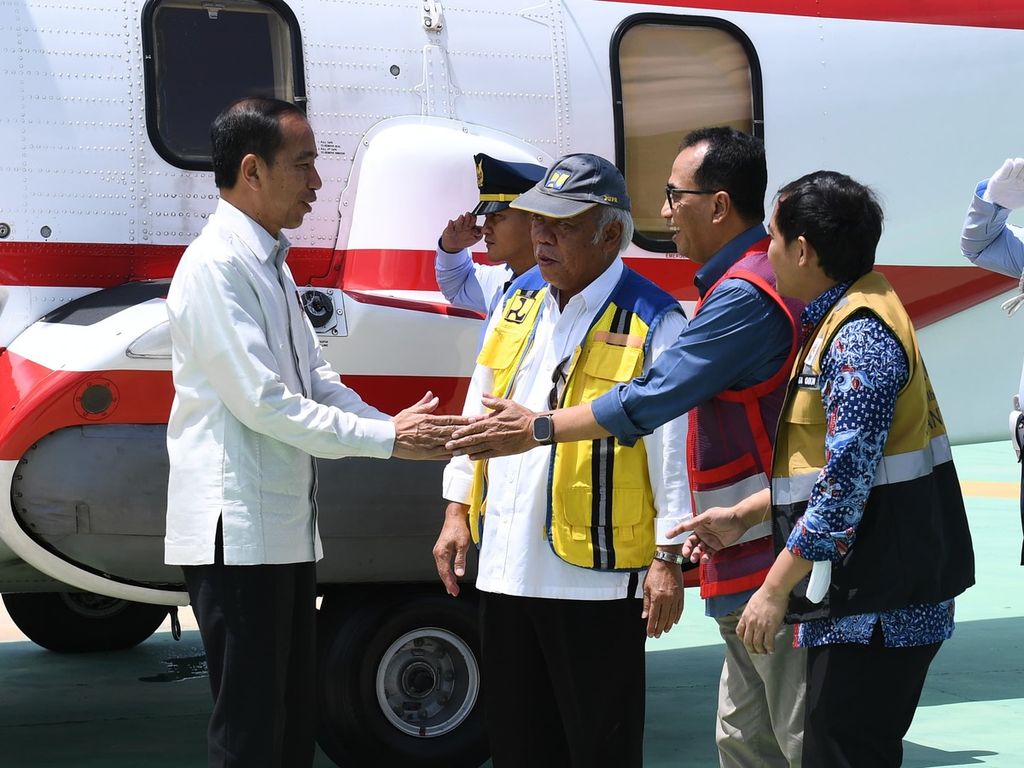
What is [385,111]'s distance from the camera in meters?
5.22

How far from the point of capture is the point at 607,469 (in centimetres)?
358

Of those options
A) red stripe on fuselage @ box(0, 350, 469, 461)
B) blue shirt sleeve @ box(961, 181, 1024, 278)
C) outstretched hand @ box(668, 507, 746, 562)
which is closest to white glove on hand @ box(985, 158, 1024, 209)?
blue shirt sleeve @ box(961, 181, 1024, 278)

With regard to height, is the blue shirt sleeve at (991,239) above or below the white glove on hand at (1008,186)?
below

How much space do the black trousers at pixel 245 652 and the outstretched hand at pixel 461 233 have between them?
171cm

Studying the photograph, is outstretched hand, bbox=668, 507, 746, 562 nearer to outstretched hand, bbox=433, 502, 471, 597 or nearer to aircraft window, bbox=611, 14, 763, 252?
outstretched hand, bbox=433, 502, 471, 597

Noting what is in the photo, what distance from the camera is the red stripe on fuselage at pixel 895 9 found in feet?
18.8

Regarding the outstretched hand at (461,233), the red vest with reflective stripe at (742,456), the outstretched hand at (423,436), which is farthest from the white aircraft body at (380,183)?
the red vest with reflective stripe at (742,456)

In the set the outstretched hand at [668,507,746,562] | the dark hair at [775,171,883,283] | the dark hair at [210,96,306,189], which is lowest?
the outstretched hand at [668,507,746,562]

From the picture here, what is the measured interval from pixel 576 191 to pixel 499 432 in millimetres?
640

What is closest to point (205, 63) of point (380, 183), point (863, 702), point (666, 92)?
point (380, 183)

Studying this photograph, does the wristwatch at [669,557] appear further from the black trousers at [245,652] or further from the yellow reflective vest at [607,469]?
the black trousers at [245,652]

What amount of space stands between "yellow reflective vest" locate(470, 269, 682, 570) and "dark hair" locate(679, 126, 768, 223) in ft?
0.99

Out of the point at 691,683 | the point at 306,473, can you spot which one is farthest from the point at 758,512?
Answer: the point at 691,683

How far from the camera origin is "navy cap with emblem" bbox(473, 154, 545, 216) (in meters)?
4.65
